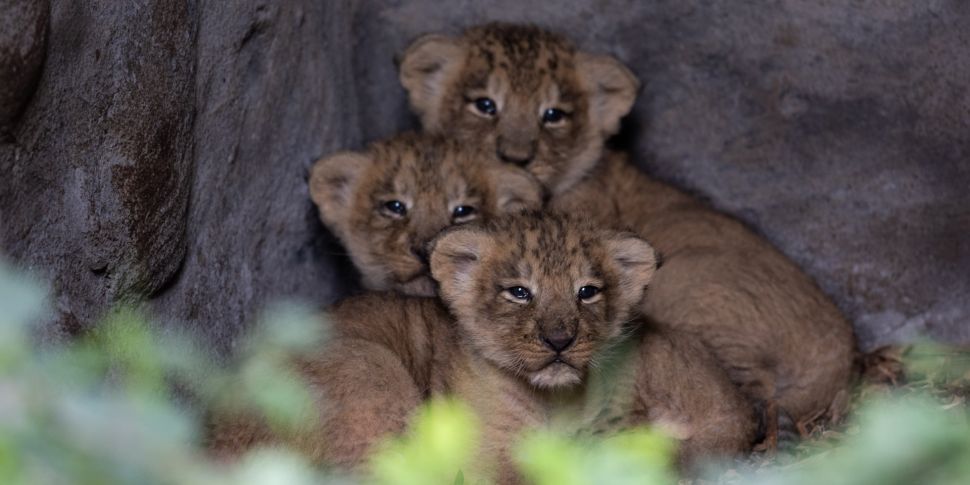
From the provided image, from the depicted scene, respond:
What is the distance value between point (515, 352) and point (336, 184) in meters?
1.75

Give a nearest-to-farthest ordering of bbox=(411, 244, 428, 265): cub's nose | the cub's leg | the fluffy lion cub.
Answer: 1. the cub's leg
2. bbox=(411, 244, 428, 265): cub's nose
3. the fluffy lion cub

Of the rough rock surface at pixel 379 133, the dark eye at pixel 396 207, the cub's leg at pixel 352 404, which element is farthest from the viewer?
the dark eye at pixel 396 207

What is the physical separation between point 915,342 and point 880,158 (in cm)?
88

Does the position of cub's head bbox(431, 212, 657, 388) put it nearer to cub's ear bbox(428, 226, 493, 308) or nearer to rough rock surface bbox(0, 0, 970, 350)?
cub's ear bbox(428, 226, 493, 308)

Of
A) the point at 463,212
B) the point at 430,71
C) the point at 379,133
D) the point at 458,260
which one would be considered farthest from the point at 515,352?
the point at 379,133

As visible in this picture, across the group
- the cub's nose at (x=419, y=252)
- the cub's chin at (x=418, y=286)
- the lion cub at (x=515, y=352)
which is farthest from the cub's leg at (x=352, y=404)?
the cub's chin at (x=418, y=286)

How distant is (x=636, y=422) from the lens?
15.2 feet

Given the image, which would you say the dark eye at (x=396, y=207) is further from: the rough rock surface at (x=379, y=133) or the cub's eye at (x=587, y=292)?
the cub's eye at (x=587, y=292)

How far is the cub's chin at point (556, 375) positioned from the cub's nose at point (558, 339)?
0.07 meters

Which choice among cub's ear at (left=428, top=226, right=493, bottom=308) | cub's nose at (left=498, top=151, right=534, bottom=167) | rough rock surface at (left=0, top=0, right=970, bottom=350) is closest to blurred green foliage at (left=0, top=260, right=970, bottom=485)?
rough rock surface at (left=0, top=0, right=970, bottom=350)

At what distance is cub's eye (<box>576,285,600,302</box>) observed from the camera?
4402mm

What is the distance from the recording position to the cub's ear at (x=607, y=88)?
5926 mm

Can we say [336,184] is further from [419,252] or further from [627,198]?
[627,198]

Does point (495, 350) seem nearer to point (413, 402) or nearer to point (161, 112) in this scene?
point (413, 402)
